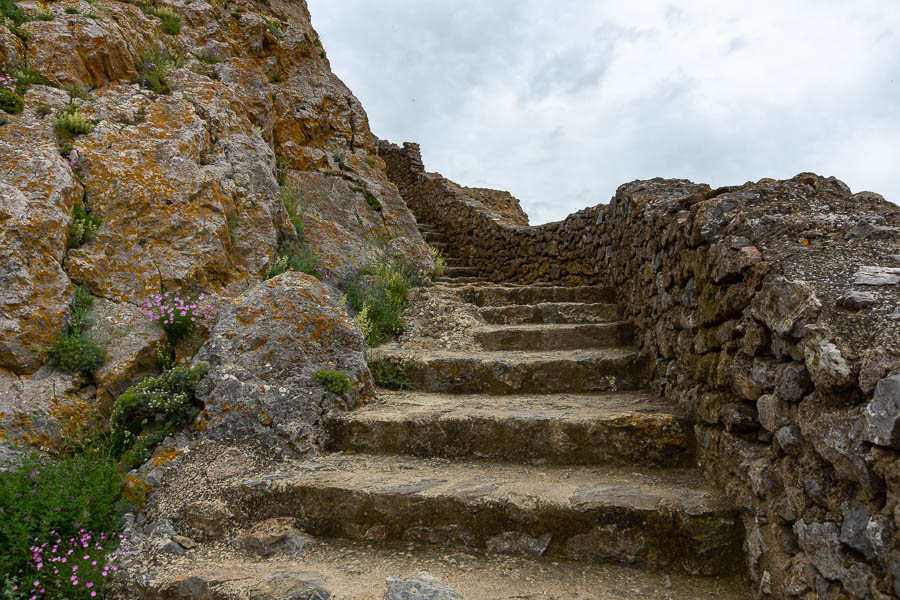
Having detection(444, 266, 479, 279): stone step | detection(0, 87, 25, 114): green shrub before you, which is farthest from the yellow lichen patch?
detection(444, 266, 479, 279): stone step

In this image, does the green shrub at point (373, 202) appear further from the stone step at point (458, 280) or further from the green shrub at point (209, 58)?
the green shrub at point (209, 58)

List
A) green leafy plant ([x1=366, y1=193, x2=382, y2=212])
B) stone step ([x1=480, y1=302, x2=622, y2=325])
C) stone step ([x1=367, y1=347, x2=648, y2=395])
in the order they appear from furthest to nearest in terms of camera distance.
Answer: green leafy plant ([x1=366, y1=193, x2=382, y2=212]) < stone step ([x1=480, y1=302, x2=622, y2=325]) < stone step ([x1=367, y1=347, x2=648, y2=395])

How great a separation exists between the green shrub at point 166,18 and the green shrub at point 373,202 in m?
3.87

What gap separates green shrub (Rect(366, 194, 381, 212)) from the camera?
8.16 meters

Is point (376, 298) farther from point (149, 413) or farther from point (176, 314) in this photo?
point (149, 413)

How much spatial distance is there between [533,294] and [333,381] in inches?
117

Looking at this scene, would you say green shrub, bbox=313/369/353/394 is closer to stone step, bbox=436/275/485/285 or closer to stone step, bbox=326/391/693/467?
stone step, bbox=326/391/693/467

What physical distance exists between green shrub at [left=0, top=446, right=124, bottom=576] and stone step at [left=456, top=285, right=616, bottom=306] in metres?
4.05

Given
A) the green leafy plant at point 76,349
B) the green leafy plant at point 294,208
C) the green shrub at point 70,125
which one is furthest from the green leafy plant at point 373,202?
the green leafy plant at point 76,349

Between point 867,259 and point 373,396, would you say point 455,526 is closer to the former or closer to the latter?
point 373,396

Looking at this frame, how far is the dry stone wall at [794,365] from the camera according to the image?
143 centimetres

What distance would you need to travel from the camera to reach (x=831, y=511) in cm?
159

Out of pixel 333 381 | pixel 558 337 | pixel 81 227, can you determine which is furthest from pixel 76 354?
pixel 558 337

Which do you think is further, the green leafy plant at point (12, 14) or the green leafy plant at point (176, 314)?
the green leafy plant at point (12, 14)
